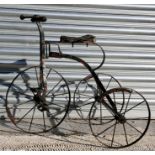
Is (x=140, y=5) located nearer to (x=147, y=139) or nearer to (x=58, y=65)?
(x=58, y=65)

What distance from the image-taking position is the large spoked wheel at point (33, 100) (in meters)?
5.41

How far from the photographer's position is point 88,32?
536 centimetres

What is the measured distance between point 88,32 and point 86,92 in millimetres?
926

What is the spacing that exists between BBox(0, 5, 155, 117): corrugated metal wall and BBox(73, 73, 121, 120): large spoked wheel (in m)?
0.10

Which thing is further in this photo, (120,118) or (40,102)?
(40,102)

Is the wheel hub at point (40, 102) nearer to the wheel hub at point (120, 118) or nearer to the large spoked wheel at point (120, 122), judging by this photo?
the large spoked wheel at point (120, 122)

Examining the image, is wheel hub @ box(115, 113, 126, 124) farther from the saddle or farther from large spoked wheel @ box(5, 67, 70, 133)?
the saddle

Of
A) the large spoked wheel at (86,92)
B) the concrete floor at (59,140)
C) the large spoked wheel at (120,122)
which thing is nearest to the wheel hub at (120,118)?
the large spoked wheel at (120,122)

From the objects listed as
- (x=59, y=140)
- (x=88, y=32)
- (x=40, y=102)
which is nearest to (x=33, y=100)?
(x=40, y=102)

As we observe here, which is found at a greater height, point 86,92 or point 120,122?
point 86,92

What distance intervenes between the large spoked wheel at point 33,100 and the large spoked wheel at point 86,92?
179 millimetres

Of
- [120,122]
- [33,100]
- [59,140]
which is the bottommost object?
[59,140]

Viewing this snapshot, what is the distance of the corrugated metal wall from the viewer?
5.23 metres

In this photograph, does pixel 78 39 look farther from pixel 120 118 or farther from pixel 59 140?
pixel 59 140
